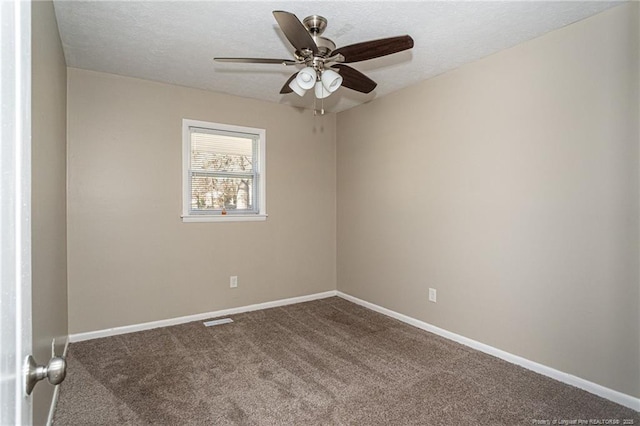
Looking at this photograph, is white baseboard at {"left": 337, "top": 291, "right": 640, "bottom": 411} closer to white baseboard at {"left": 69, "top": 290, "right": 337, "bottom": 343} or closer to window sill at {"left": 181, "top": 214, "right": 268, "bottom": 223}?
white baseboard at {"left": 69, "top": 290, "right": 337, "bottom": 343}

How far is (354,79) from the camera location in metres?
2.50

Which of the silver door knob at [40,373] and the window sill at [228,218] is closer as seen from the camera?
the silver door knob at [40,373]

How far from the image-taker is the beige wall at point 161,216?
3.27 meters

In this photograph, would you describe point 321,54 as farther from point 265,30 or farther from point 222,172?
point 222,172

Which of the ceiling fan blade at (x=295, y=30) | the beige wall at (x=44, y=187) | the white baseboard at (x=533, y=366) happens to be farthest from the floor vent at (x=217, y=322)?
the ceiling fan blade at (x=295, y=30)

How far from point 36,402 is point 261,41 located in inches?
101

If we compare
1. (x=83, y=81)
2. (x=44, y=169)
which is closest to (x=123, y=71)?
(x=83, y=81)

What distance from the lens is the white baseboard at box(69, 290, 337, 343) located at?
3.29 meters

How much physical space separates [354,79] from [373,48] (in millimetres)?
450

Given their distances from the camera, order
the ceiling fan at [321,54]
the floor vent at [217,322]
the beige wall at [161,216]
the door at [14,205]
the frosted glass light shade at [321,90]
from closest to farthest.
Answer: the door at [14,205] → the ceiling fan at [321,54] → the frosted glass light shade at [321,90] → the beige wall at [161,216] → the floor vent at [217,322]

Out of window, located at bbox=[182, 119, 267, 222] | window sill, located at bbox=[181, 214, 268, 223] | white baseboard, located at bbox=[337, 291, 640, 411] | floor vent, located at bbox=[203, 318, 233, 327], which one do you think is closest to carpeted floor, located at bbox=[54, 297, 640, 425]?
white baseboard, located at bbox=[337, 291, 640, 411]

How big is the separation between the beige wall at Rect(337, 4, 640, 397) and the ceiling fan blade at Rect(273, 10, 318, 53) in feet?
5.74

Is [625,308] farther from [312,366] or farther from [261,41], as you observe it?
[261,41]

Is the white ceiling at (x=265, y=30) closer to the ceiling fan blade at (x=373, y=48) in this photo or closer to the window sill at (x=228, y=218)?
the ceiling fan blade at (x=373, y=48)
